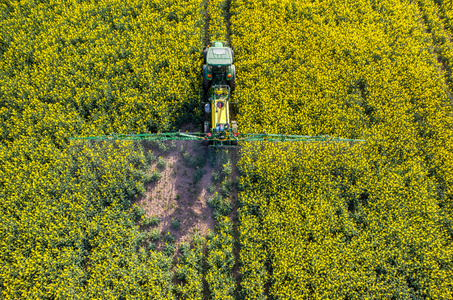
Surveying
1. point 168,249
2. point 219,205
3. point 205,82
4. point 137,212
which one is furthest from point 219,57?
point 168,249

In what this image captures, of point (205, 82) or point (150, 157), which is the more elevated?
point (205, 82)

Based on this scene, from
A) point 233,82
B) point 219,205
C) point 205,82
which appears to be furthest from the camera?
point 233,82

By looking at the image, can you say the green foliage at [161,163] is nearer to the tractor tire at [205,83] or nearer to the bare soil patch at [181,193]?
the bare soil patch at [181,193]

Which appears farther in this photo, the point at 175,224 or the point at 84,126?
the point at 84,126

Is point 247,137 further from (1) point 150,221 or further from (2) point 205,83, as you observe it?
(1) point 150,221

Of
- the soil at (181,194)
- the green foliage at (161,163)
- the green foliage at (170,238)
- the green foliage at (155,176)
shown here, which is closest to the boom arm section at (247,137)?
the soil at (181,194)

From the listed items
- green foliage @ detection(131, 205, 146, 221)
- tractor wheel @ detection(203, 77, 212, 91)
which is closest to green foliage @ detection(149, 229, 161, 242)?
green foliage @ detection(131, 205, 146, 221)
